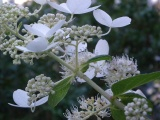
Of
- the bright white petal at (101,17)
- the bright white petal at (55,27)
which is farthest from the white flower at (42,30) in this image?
the bright white petal at (101,17)

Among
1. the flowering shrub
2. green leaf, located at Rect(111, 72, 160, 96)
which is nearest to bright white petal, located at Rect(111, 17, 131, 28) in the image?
the flowering shrub

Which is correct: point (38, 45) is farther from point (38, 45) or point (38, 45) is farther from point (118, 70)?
point (118, 70)

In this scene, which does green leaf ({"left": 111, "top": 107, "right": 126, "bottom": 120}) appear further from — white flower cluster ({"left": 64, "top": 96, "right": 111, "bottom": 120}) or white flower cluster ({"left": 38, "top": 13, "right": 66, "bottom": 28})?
white flower cluster ({"left": 38, "top": 13, "right": 66, "bottom": 28})

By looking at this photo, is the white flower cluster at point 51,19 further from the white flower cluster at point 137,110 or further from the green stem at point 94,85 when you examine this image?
the white flower cluster at point 137,110

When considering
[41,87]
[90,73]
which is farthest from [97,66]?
[41,87]

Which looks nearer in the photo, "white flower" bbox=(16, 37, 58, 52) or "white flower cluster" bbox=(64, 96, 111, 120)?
"white flower" bbox=(16, 37, 58, 52)

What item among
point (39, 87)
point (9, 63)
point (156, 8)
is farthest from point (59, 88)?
point (156, 8)

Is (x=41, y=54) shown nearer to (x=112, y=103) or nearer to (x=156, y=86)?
(x=112, y=103)
